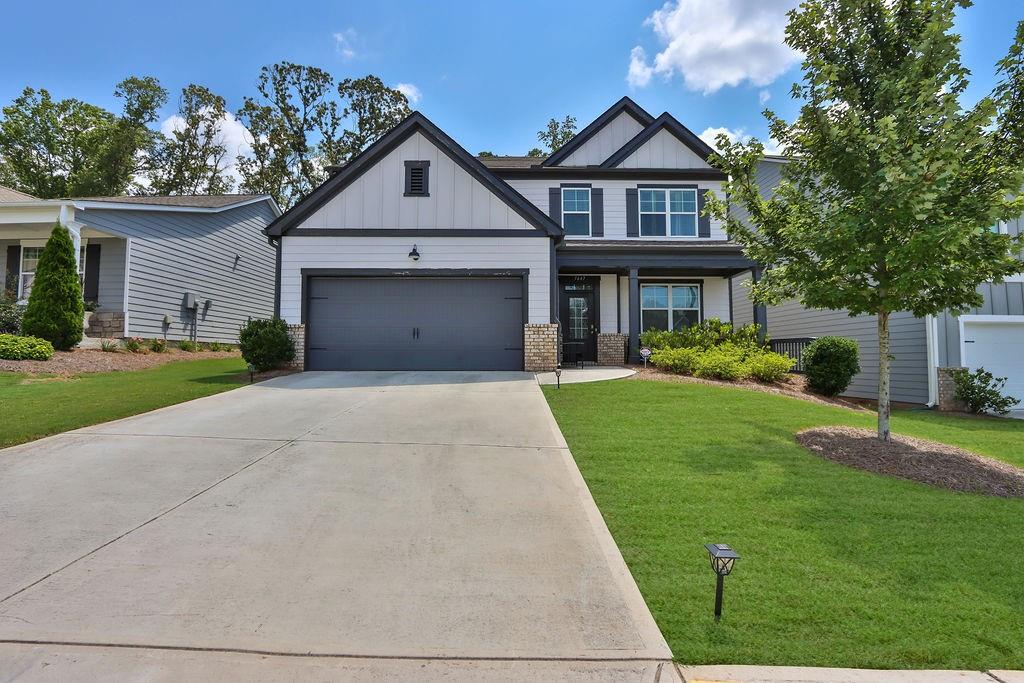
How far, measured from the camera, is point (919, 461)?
6047mm

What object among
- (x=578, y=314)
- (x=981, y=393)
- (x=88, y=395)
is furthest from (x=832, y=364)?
(x=88, y=395)

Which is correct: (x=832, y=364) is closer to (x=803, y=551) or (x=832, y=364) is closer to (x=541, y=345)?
(x=541, y=345)

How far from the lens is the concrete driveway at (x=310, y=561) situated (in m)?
2.63

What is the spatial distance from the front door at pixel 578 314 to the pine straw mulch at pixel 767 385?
334 centimetres

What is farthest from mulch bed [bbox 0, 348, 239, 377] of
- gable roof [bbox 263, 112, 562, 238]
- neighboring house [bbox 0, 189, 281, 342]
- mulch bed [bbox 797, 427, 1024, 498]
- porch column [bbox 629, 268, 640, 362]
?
mulch bed [bbox 797, 427, 1024, 498]

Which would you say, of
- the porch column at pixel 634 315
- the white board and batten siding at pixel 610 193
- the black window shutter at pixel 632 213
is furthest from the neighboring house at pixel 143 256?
the porch column at pixel 634 315

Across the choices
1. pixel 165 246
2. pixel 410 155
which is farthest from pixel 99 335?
pixel 410 155

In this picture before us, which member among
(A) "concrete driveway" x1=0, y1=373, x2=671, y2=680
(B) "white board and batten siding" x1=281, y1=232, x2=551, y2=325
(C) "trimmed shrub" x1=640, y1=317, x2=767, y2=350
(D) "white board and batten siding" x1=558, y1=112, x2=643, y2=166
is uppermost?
(D) "white board and batten siding" x1=558, y1=112, x2=643, y2=166

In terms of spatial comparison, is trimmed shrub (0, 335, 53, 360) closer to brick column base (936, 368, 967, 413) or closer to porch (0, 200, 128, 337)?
porch (0, 200, 128, 337)

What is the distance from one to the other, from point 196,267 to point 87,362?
6987mm

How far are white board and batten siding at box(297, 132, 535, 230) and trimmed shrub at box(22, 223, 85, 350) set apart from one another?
21.5 ft

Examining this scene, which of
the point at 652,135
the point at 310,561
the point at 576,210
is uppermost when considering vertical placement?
the point at 652,135

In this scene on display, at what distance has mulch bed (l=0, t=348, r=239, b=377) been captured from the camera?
11656mm

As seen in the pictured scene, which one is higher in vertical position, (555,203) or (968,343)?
(555,203)
